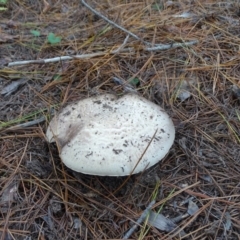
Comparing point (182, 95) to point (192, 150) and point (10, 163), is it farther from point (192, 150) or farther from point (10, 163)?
point (10, 163)

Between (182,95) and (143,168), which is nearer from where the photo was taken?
(143,168)

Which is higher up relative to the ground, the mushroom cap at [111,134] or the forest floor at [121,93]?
the mushroom cap at [111,134]

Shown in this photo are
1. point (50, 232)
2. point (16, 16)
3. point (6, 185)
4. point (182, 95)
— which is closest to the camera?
point (50, 232)

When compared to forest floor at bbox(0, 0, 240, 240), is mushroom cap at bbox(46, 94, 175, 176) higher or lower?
higher

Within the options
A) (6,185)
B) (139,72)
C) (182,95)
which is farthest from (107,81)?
(6,185)
